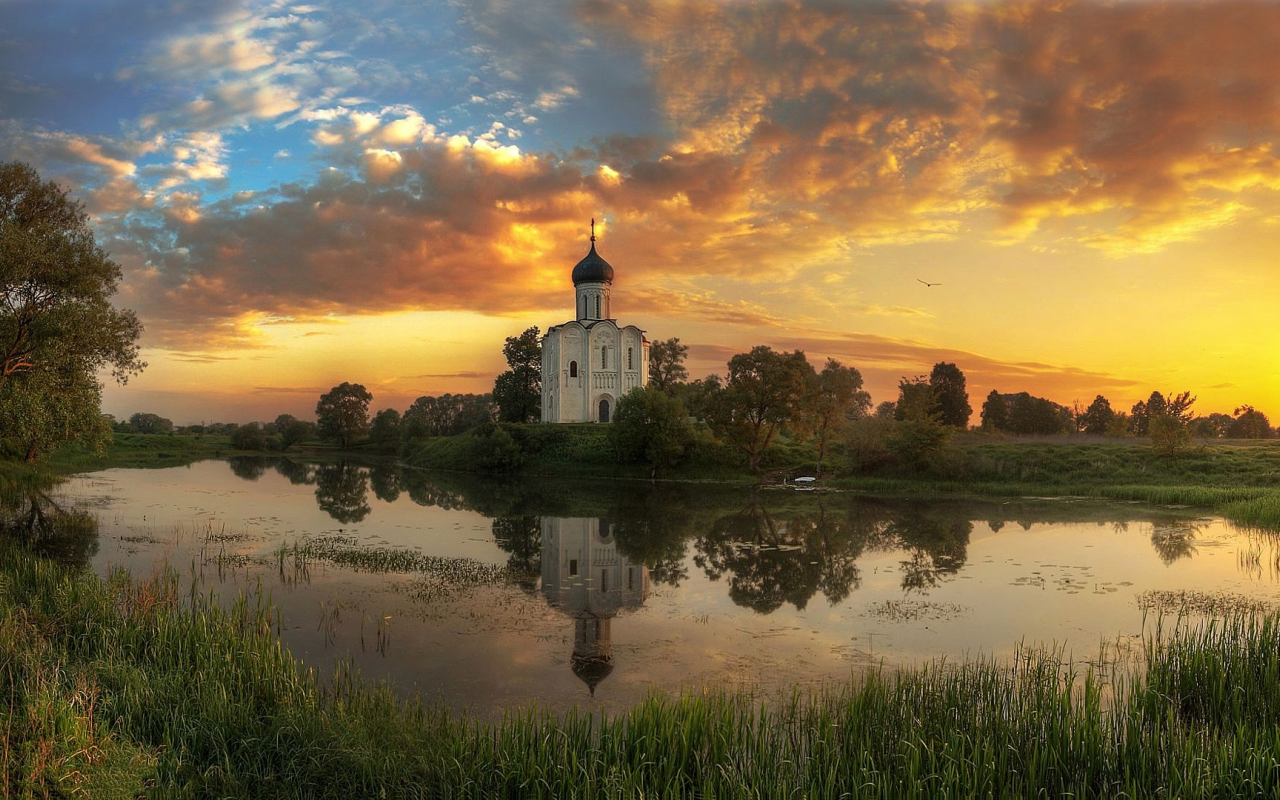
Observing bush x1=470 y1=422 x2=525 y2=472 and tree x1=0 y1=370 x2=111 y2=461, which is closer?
tree x1=0 y1=370 x2=111 y2=461

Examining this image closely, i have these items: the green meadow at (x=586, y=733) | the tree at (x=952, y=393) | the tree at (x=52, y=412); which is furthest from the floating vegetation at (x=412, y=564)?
the tree at (x=952, y=393)

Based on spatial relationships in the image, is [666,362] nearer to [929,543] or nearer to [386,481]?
[386,481]

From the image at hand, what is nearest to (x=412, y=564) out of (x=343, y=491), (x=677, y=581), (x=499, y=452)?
(x=677, y=581)

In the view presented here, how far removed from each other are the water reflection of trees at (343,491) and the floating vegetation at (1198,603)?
23625 mm

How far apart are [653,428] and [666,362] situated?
22468 mm

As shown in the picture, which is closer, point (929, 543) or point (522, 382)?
point (929, 543)

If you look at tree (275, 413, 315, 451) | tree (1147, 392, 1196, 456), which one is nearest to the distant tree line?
tree (1147, 392, 1196, 456)

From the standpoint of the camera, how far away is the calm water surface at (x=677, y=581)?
10430 millimetres

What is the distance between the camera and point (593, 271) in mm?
62281

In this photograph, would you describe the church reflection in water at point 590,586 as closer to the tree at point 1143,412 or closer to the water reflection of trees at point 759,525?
the water reflection of trees at point 759,525

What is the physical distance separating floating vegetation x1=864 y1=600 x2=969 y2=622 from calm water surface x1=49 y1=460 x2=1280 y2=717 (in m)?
0.08

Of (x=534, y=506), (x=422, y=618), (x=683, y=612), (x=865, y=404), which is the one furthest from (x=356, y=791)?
(x=865, y=404)

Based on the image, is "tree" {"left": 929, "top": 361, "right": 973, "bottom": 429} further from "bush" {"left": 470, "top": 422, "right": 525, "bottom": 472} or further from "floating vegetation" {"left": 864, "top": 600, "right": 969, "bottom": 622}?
"floating vegetation" {"left": 864, "top": 600, "right": 969, "bottom": 622}

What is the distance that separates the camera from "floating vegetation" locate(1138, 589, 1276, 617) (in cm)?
1291
